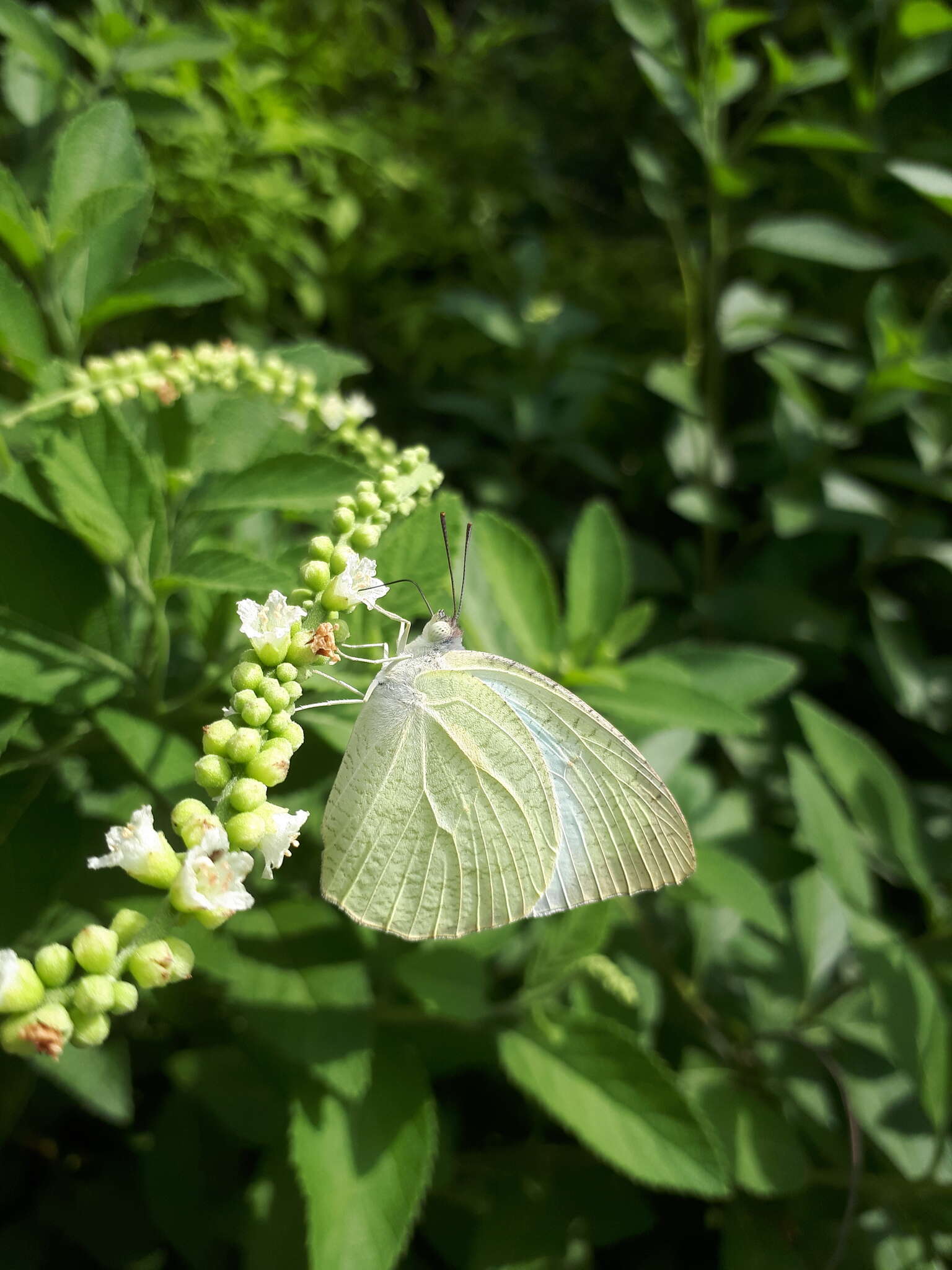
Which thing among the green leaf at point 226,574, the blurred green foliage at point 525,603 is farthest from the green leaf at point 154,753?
the green leaf at point 226,574

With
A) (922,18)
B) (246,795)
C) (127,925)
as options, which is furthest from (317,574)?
(922,18)

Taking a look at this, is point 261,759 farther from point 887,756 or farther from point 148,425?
point 887,756

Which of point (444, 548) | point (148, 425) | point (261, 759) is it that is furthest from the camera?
point (148, 425)

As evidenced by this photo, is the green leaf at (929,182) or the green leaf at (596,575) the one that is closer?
the green leaf at (596,575)

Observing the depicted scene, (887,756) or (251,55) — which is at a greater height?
(251,55)

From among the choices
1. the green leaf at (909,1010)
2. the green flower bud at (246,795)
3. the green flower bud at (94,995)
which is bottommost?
the green leaf at (909,1010)

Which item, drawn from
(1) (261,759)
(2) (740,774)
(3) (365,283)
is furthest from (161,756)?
(3) (365,283)

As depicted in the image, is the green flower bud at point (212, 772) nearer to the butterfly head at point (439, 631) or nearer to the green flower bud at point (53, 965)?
the green flower bud at point (53, 965)
